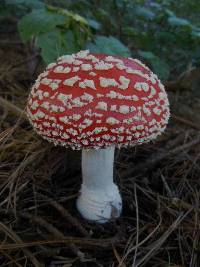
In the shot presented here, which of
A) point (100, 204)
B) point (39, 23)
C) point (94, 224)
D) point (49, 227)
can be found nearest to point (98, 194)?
point (100, 204)

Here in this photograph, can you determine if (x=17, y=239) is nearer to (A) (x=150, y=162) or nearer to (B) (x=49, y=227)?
(B) (x=49, y=227)

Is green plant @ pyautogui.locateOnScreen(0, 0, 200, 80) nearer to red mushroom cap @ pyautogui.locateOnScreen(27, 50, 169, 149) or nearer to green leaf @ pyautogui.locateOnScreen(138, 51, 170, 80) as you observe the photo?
green leaf @ pyautogui.locateOnScreen(138, 51, 170, 80)

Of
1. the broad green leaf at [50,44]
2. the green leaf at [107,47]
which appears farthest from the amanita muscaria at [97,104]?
the green leaf at [107,47]

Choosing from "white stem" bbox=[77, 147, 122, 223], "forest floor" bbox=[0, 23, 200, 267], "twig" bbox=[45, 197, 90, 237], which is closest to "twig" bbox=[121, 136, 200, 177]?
"forest floor" bbox=[0, 23, 200, 267]

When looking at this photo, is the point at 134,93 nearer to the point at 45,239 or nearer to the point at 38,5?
the point at 45,239

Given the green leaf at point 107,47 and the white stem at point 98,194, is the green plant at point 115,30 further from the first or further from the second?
the white stem at point 98,194

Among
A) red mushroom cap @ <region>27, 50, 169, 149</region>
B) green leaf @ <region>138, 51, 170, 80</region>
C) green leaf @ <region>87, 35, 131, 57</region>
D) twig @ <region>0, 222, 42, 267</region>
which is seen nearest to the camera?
red mushroom cap @ <region>27, 50, 169, 149</region>

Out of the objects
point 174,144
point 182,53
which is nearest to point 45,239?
point 174,144
